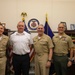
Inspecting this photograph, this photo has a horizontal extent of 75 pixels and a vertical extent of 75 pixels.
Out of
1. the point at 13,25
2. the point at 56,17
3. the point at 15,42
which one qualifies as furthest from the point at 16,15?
the point at 15,42

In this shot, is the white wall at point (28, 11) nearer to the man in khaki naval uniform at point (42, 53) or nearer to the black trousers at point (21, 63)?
the man in khaki naval uniform at point (42, 53)

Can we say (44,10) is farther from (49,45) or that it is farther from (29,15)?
(49,45)

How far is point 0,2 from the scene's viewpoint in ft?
16.6

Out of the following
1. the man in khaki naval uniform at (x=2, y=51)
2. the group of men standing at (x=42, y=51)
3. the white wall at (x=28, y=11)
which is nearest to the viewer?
the man in khaki naval uniform at (x=2, y=51)

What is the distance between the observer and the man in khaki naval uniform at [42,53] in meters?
3.49

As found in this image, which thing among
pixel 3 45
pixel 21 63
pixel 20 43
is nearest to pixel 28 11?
pixel 20 43

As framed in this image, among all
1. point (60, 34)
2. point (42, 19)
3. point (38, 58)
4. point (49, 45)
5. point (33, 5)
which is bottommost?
point (38, 58)

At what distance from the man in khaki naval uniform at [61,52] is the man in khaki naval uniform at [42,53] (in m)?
0.15

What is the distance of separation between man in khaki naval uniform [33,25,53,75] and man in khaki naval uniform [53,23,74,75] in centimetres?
15

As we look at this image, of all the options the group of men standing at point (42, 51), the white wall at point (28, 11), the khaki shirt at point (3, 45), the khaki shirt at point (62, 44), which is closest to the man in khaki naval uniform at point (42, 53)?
the group of men standing at point (42, 51)

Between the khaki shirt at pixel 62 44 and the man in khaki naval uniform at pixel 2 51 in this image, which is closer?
the man in khaki naval uniform at pixel 2 51

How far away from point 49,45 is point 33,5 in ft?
6.48

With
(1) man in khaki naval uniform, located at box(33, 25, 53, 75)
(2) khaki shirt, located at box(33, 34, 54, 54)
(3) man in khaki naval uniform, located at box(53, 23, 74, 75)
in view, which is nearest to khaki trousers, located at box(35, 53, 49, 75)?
(1) man in khaki naval uniform, located at box(33, 25, 53, 75)

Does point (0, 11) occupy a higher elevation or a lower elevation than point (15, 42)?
higher
